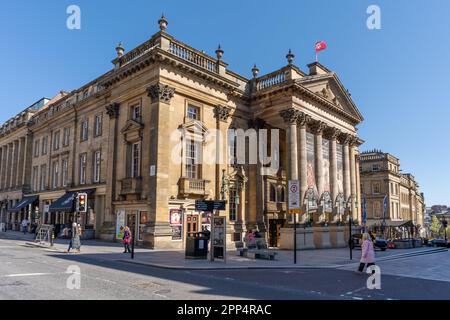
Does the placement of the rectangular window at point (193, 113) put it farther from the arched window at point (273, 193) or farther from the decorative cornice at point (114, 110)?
the arched window at point (273, 193)

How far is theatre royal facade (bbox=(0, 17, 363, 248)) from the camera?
80.4ft

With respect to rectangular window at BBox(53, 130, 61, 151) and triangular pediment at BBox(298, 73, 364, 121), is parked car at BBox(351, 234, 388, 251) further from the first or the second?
rectangular window at BBox(53, 130, 61, 151)

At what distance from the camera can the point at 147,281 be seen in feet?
36.4

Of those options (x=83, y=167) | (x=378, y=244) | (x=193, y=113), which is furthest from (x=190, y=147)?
(x=378, y=244)

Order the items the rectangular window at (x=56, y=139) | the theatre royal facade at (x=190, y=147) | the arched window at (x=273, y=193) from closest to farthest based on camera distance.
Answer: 1. the theatre royal facade at (x=190, y=147)
2. the arched window at (x=273, y=193)
3. the rectangular window at (x=56, y=139)

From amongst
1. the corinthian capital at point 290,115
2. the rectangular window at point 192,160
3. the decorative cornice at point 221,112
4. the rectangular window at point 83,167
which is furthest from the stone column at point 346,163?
the rectangular window at point 83,167

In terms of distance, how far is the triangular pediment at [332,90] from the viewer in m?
31.6

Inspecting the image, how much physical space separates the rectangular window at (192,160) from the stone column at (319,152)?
11204 millimetres

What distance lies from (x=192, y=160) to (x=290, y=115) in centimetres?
879

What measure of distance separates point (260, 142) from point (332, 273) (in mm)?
18280

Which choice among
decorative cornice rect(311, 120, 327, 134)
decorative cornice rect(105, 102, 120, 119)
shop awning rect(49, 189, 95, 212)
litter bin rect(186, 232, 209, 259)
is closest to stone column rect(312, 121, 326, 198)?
decorative cornice rect(311, 120, 327, 134)

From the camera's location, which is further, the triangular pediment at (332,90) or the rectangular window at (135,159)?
the triangular pediment at (332,90)

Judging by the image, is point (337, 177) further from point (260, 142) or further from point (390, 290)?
point (390, 290)
